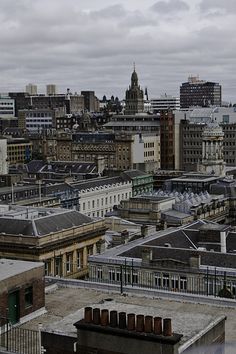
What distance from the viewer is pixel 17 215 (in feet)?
265

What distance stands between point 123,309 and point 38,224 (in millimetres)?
50080

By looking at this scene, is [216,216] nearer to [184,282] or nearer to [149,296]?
[184,282]

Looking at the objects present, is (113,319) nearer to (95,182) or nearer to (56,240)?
(56,240)

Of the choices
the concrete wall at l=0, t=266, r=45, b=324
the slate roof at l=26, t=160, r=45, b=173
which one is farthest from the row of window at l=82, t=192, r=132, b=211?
the concrete wall at l=0, t=266, r=45, b=324

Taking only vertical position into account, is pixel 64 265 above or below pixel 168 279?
below

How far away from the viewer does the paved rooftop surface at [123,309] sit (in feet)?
88.9

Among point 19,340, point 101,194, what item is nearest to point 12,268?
point 19,340

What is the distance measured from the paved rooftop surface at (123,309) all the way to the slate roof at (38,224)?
35.1m

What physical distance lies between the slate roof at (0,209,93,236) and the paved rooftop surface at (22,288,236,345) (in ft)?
115

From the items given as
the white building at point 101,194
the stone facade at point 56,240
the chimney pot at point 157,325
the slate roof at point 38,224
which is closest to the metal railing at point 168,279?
the stone facade at point 56,240

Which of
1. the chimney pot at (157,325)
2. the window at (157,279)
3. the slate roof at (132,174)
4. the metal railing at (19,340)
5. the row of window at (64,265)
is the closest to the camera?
the chimney pot at (157,325)

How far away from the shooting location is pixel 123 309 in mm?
27547

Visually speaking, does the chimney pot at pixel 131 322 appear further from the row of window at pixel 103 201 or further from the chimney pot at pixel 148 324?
the row of window at pixel 103 201

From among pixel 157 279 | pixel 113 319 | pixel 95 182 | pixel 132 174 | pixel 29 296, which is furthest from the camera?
pixel 132 174
